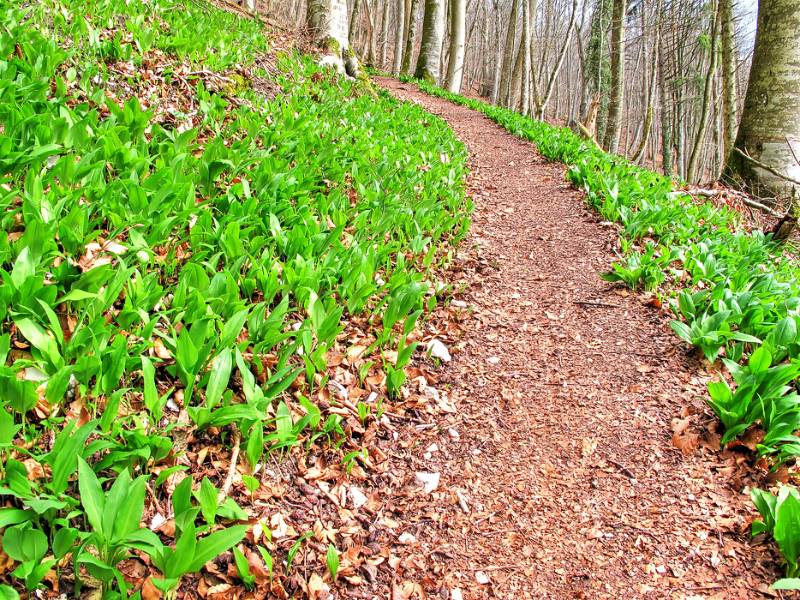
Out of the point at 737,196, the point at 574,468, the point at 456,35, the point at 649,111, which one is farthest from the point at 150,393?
the point at 456,35

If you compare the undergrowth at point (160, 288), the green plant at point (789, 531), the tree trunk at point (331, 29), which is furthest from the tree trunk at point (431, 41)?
the green plant at point (789, 531)

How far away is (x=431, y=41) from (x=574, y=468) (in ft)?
57.8

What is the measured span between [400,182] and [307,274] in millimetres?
2624

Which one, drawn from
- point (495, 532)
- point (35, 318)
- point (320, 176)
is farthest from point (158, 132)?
point (495, 532)

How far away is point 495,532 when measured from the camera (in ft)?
7.11

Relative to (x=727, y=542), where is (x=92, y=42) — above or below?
above

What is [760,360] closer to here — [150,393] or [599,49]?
[150,393]

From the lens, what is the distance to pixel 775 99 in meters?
6.45

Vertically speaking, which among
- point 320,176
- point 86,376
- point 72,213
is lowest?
point 86,376

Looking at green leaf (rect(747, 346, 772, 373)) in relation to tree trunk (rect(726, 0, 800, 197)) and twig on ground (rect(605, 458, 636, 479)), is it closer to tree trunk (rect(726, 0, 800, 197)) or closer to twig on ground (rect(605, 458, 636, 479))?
twig on ground (rect(605, 458, 636, 479))

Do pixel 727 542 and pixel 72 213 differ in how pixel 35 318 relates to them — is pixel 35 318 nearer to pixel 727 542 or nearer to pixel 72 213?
pixel 72 213

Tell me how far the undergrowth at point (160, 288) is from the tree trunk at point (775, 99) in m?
4.49

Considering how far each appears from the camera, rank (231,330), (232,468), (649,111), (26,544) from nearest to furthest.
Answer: (26,544), (232,468), (231,330), (649,111)

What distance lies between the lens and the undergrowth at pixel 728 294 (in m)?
2.37
